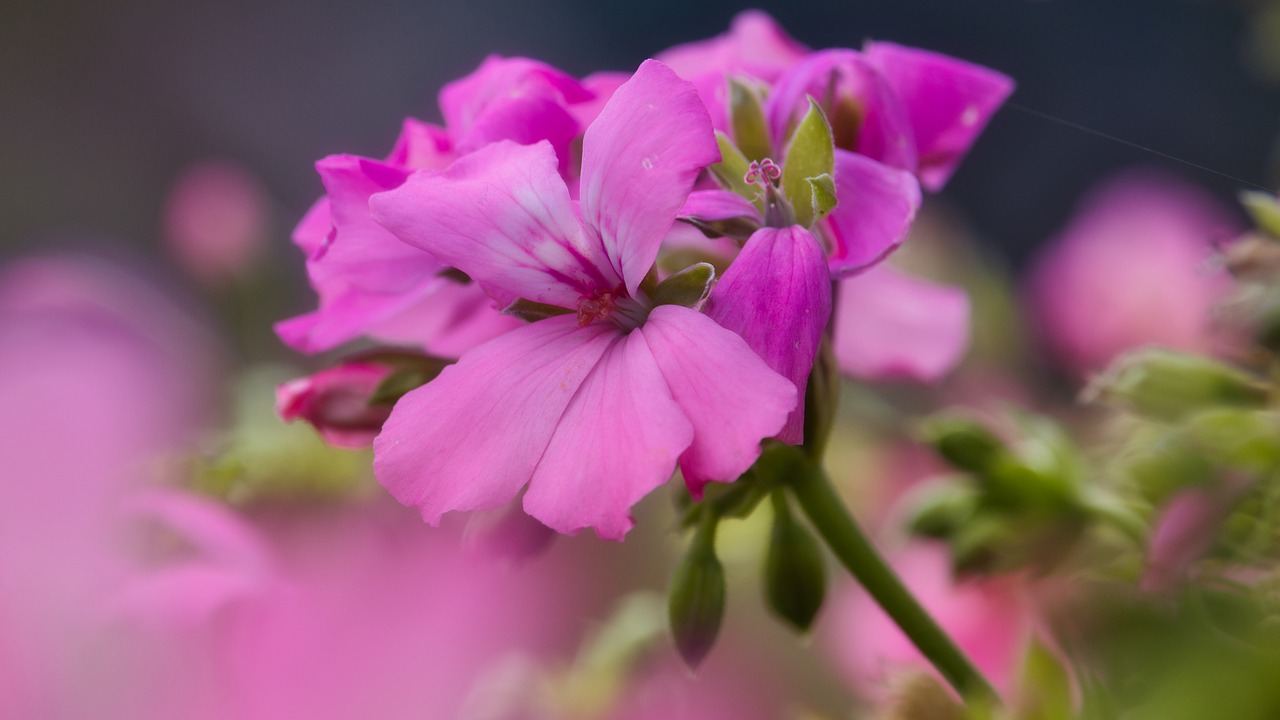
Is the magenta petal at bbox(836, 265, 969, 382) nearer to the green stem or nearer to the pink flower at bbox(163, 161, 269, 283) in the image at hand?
the green stem

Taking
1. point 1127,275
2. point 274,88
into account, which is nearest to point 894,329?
point 1127,275

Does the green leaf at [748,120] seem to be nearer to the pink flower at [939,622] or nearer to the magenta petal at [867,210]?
the magenta petal at [867,210]

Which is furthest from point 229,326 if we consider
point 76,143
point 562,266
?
point 76,143

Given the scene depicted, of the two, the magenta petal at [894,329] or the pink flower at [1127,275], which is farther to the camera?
the pink flower at [1127,275]

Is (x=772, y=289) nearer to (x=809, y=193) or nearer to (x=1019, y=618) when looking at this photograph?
(x=809, y=193)

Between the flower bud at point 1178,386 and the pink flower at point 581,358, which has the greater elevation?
the pink flower at point 581,358

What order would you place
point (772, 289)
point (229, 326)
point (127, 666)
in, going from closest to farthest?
point (772, 289)
point (127, 666)
point (229, 326)

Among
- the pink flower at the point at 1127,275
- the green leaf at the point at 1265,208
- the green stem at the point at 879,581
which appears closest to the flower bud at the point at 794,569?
the green stem at the point at 879,581
